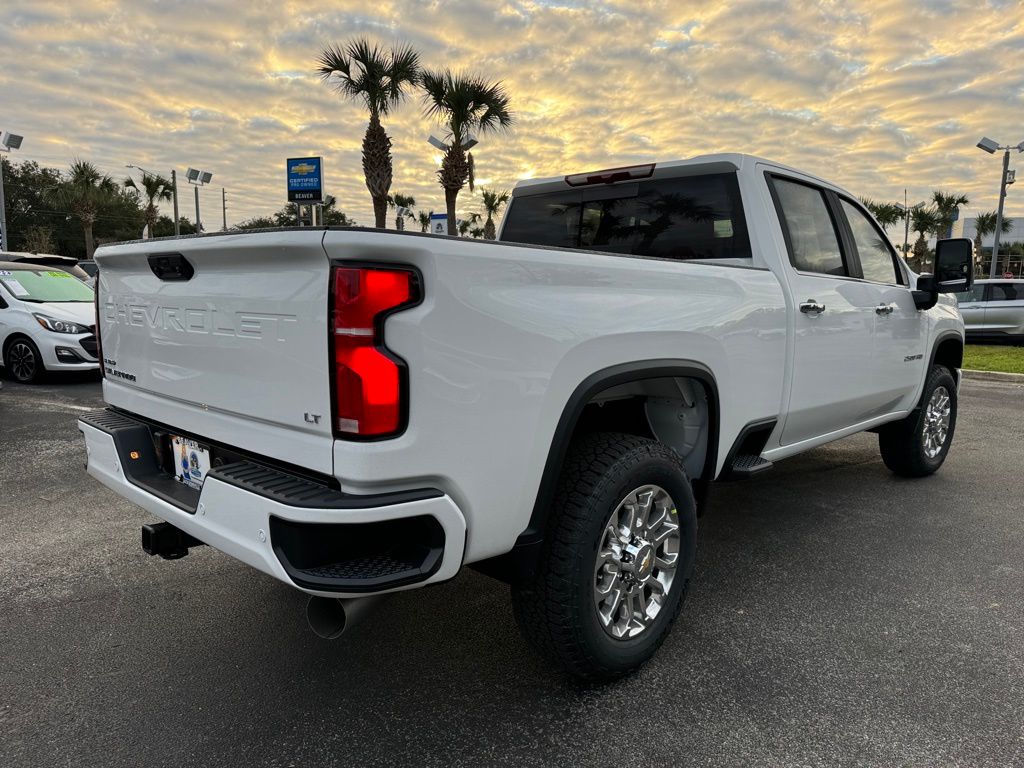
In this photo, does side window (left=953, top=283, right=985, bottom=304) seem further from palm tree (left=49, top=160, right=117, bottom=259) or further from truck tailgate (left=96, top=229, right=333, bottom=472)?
palm tree (left=49, top=160, right=117, bottom=259)

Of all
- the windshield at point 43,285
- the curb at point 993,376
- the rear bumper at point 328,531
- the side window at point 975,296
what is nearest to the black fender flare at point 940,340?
the rear bumper at point 328,531

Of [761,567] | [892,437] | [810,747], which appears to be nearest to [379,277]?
[810,747]

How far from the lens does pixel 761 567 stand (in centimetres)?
358

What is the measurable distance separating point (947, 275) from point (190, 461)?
173 inches

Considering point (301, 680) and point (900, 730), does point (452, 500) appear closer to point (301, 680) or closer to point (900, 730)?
point (301, 680)

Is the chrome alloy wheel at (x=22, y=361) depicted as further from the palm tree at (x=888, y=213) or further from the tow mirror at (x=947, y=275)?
the palm tree at (x=888, y=213)

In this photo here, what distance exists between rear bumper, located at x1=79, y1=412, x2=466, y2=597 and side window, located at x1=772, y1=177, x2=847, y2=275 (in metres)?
2.41

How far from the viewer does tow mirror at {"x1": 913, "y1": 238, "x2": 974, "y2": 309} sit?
4.32 meters

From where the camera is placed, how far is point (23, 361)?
9367 millimetres

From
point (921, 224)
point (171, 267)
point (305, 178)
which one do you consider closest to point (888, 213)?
point (921, 224)

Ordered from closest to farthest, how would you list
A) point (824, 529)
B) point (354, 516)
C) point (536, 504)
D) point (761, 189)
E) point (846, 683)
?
point (354, 516) → point (536, 504) → point (846, 683) → point (761, 189) → point (824, 529)

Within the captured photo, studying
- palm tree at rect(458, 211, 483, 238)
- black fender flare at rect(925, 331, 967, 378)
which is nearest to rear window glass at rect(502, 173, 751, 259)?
black fender flare at rect(925, 331, 967, 378)

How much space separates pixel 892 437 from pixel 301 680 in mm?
4337

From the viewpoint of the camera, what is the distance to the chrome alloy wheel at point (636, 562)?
2.46 meters
